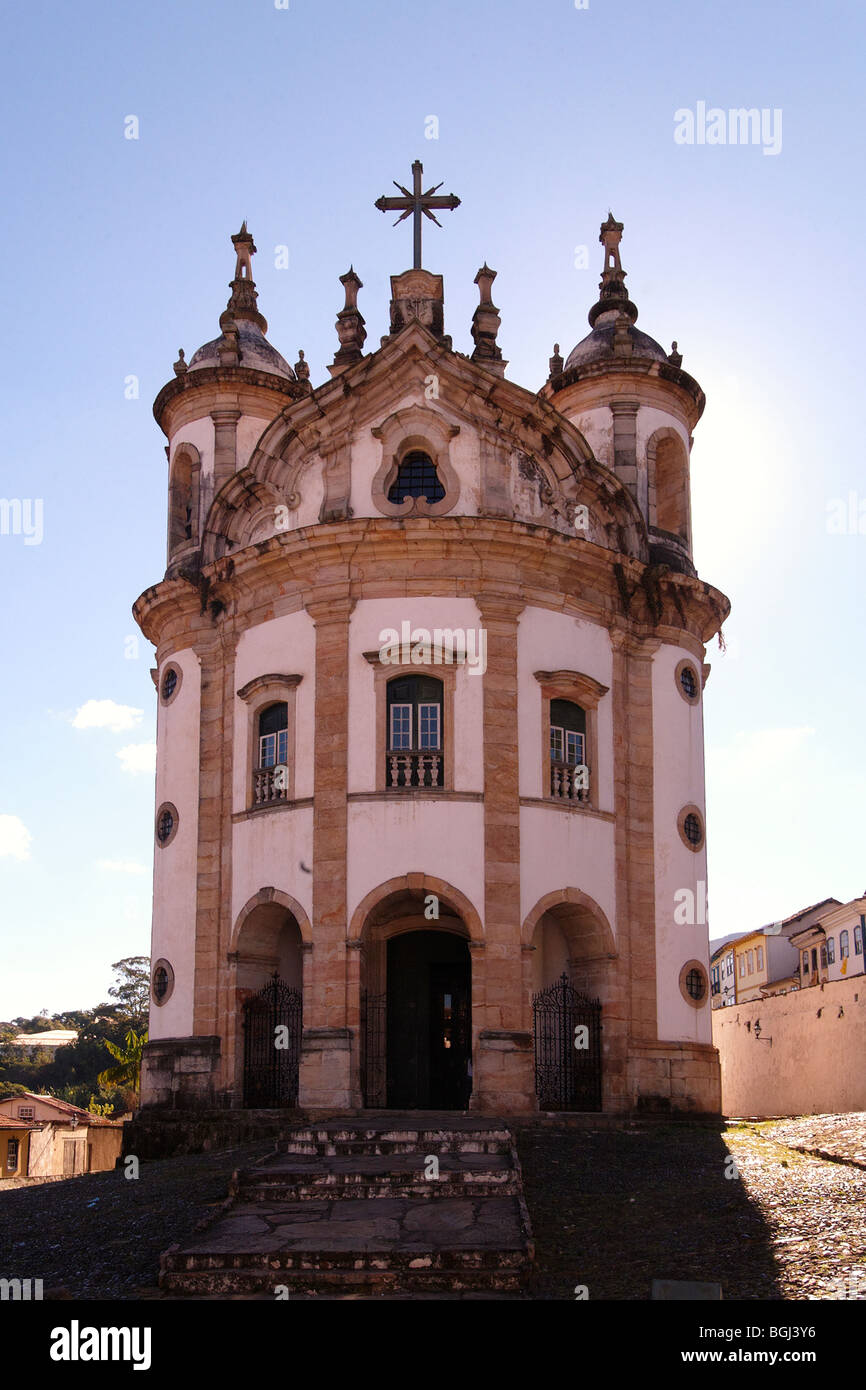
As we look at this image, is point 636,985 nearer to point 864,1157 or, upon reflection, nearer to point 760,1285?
point 864,1157

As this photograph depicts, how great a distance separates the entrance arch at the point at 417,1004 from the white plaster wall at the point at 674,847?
3.27 meters

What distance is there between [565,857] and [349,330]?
11577 mm

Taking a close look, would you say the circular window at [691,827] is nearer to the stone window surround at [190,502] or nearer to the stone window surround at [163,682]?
the stone window surround at [163,682]

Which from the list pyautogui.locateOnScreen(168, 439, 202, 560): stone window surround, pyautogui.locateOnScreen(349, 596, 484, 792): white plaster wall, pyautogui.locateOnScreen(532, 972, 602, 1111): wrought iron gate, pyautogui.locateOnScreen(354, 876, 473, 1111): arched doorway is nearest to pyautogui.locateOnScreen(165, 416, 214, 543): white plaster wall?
pyautogui.locateOnScreen(168, 439, 202, 560): stone window surround

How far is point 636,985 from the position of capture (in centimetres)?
2350

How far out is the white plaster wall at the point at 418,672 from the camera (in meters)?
22.4

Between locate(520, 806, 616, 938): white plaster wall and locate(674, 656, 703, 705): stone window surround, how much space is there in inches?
130

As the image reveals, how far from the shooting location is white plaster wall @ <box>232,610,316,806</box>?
23.0 metres

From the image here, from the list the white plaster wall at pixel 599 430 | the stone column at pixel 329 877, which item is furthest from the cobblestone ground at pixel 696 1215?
the white plaster wall at pixel 599 430

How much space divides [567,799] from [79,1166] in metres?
32.2

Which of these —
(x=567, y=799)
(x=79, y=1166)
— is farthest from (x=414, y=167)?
(x=79, y=1166)

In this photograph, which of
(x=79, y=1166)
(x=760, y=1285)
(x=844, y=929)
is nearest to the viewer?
(x=760, y=1285)
